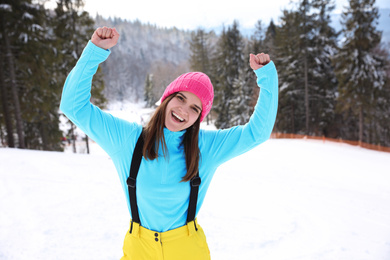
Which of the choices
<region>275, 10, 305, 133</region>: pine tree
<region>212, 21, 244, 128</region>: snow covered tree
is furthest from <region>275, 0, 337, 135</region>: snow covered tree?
<region>212, 21, 244, 128</region>: snow covered tree

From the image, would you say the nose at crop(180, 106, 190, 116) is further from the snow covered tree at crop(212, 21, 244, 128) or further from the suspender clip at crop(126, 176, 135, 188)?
the snow covered tree at crop(212, 21, 244, 128)

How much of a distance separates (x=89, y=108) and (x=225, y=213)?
4.58 meters

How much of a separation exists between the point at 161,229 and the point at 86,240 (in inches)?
125

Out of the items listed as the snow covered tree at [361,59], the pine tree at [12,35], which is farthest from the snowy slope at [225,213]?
the snow covered tree at [361,59]

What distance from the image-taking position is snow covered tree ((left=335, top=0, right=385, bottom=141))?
19562 millimetres

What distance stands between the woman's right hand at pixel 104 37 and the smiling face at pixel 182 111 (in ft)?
1.67

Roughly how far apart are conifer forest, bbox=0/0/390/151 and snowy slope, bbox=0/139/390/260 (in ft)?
20.1

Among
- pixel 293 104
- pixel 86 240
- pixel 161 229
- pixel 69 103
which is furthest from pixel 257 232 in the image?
pixel 293 104

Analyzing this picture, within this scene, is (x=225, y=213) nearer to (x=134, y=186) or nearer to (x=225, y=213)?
(x=225, y=213)

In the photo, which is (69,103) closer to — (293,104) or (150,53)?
(293,104)

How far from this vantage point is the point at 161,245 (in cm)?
165

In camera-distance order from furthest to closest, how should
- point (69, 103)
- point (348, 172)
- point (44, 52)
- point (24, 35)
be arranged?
1. point (44, 52)
2. point (24, 35)
3. point (348, 172)
4. point (69, 103)

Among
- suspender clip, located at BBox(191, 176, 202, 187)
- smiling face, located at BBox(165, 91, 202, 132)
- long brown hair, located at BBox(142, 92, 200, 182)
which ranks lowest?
suspender clip, located at BBox(191, 176, 202, 187)

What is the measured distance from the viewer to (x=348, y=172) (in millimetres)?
10477
